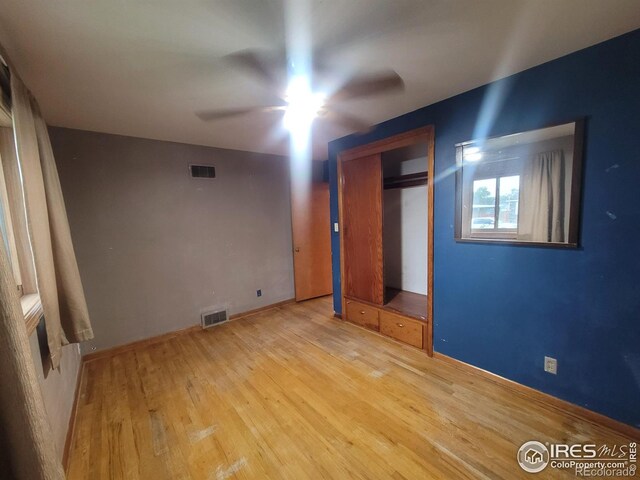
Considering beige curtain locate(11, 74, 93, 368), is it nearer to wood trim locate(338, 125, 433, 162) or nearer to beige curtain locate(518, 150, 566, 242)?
wood trim locate(338, 125, 433, 162)

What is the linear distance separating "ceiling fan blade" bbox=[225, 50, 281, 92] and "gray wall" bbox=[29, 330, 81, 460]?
190cm

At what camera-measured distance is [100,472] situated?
4.78ft

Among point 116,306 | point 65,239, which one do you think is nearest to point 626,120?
point 65,239

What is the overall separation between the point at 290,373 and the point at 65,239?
197 cm

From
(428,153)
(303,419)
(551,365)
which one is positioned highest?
(428,153)

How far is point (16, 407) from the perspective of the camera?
23.9 inches

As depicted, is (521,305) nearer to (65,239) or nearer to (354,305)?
(354,305)

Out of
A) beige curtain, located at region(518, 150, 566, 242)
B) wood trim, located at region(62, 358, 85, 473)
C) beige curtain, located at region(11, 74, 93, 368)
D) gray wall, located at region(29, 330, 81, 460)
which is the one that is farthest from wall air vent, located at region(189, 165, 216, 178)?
beige curtain, located at region(518, 150, 566, 242)

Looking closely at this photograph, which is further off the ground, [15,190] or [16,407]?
[15,190]

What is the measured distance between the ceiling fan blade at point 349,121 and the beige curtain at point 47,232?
1978 millimetres

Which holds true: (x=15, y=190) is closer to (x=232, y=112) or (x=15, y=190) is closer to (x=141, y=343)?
(x=232, y=112)

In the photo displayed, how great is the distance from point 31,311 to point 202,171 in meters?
2.21

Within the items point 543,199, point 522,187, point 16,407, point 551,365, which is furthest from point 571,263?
point 16,407

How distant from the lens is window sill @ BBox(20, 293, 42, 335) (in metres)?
1.34
